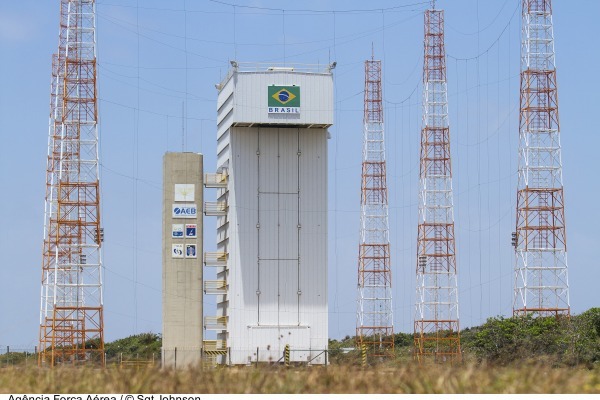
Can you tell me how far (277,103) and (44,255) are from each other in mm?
23261

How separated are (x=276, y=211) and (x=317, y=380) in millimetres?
47070

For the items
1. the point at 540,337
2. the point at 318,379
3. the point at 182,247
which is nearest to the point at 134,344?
the point at 182,247

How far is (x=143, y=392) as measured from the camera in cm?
2592

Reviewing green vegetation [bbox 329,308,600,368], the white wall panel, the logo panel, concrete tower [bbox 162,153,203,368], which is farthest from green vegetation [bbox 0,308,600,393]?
the logo panel

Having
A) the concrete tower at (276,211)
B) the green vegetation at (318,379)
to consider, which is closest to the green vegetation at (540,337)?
the concrete tower at (276,211)

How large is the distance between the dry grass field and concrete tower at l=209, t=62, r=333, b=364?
44.0 meters

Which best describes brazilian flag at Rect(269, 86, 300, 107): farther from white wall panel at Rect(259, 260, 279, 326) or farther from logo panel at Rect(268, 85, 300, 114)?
white wall panel at Rect(259, 260, 279, 326)

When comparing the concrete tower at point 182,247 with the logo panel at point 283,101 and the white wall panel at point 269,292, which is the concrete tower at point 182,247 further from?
the logo panel at point 283,101

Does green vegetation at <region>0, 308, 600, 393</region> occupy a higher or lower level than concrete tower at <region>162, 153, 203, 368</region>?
lower

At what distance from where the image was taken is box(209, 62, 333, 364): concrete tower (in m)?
72.7

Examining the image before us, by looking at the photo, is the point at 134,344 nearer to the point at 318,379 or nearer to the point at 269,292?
the point at 269,292

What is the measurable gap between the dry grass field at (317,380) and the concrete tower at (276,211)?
44044 mm

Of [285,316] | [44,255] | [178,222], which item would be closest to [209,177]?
[178,222]

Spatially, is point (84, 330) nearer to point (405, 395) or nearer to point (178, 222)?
point (178, 222)
